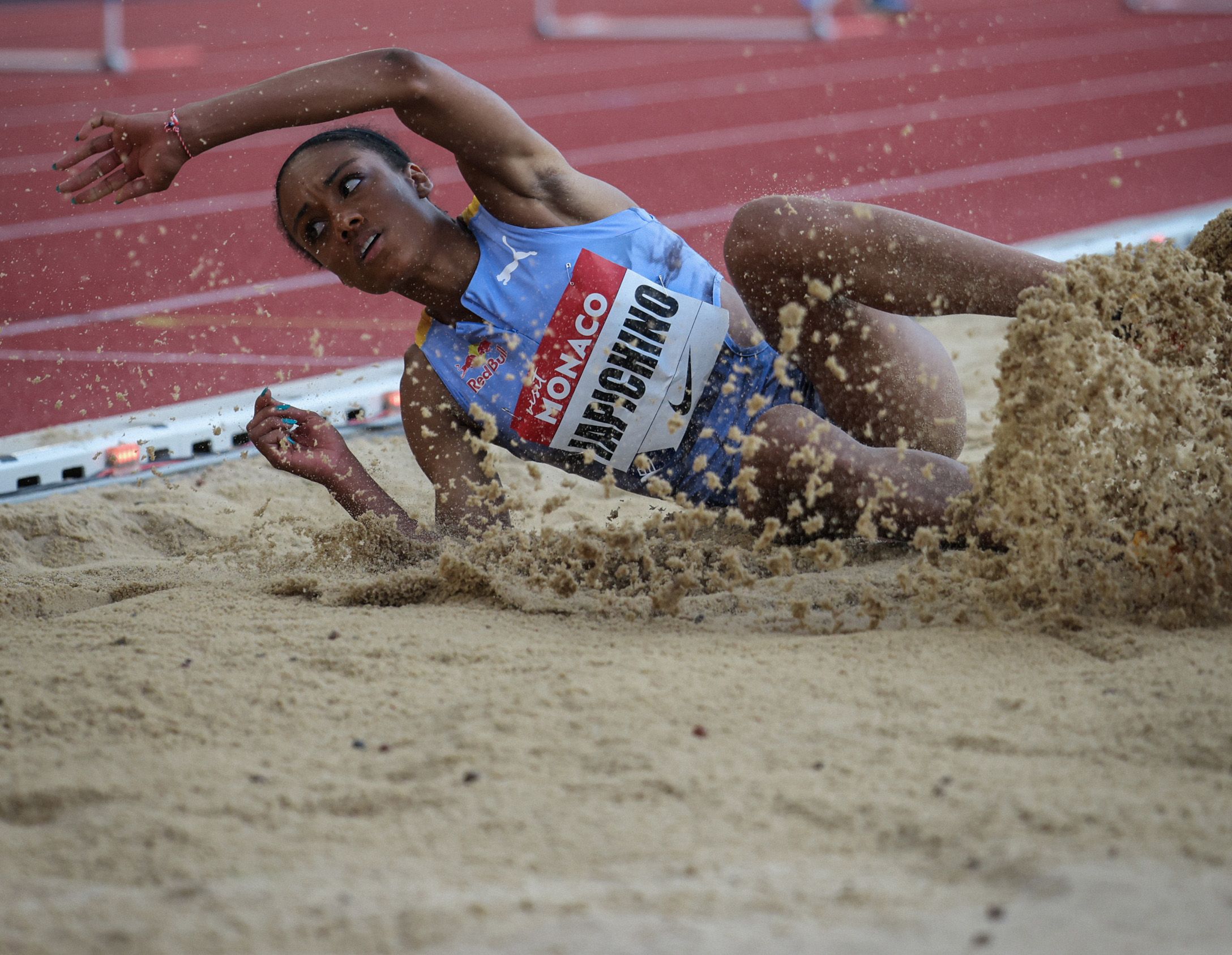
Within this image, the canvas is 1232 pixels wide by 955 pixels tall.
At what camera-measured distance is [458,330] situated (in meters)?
2.22

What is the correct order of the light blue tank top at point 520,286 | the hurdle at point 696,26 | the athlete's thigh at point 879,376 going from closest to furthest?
the athlete's thigh at point 879,376, the light blue tank top at point 520,286, the hurdle at point 696,26

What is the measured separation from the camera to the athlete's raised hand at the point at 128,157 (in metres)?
1.90


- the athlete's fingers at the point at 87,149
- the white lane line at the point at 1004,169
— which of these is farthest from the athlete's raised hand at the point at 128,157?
the white lane line at the point at 1004,169

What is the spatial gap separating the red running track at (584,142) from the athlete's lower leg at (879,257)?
1.10 ft

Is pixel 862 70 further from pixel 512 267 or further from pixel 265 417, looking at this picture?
pixel 265 417

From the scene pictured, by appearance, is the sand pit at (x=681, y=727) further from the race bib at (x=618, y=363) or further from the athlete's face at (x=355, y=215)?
the athlete's face at (x=355, y=215)

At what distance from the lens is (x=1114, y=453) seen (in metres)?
1.73

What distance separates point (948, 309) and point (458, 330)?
0.88 meters

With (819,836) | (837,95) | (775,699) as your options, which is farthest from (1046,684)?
(837,95)

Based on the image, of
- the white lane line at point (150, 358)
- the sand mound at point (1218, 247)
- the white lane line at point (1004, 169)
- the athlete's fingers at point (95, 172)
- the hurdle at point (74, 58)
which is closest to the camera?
the sand mound at point (1218, 247)

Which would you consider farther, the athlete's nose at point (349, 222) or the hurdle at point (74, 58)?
the hurdle at point (74, 58)

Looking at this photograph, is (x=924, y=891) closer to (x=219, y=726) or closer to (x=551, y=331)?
(x=219, y=726)

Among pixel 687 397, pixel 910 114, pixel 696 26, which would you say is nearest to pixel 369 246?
pixel 687 397

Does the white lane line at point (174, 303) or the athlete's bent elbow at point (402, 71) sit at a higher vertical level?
the athlete's bent elbow at point (402, 71)
